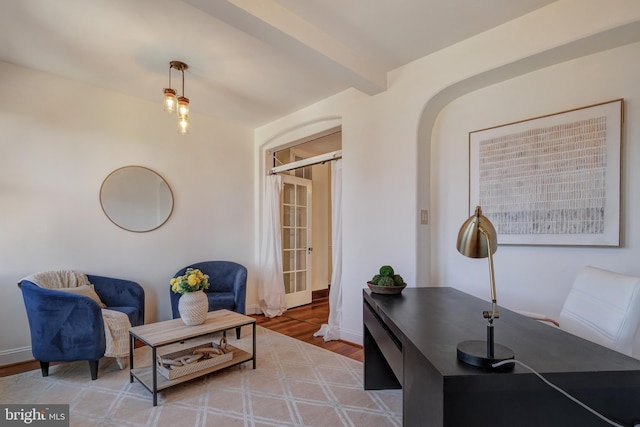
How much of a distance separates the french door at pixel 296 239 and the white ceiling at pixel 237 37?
196 centimetres

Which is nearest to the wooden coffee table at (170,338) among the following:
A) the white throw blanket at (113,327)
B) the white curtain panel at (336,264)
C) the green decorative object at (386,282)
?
the white throw blanket at (113,327)

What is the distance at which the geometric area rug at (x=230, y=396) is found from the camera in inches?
76.5

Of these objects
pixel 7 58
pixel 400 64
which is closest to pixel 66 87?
pixel 7 58

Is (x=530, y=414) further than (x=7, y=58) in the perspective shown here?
No

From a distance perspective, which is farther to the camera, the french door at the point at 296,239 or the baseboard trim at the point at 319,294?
the baseboard trim at the point at 319,294

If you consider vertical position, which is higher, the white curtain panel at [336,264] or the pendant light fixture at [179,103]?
the pendant light fixture at [179,103]

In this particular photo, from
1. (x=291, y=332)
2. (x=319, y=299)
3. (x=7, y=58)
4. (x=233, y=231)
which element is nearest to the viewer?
(x=7, y=58)

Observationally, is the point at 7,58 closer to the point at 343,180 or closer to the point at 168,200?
the point at 168,200

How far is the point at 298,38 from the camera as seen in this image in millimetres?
2227

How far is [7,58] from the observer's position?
278 cm

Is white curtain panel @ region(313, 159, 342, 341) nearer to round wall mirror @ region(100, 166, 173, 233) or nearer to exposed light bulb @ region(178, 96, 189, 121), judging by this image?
exposed light bulb @ region(178, 96, 189, 121)

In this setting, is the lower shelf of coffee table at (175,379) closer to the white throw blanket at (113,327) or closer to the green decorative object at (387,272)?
the white throw blanket at (113,327)

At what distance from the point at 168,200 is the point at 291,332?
2.24 m

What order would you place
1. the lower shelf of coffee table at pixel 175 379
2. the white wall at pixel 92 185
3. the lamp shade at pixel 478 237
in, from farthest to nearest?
the white wall at pixel 92 185, the lower shelf of coffee table at pixel 175 379, the lamp shade at pixel 478 237
